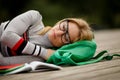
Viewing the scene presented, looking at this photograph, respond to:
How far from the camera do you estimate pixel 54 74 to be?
3.71 m

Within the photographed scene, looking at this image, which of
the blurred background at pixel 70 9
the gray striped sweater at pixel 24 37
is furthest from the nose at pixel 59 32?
the blurred background at pixel 70 9

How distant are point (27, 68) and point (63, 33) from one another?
0.65m

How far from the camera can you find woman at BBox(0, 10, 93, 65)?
407 centimetres

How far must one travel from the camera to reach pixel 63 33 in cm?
431

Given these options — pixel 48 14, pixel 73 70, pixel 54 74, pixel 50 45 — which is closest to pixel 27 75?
pixel 54 74

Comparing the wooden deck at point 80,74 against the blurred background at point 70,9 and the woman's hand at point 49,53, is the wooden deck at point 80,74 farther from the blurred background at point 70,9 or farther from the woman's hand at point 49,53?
the blurred background at point 70,9

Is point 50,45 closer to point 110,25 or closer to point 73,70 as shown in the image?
point 73,70

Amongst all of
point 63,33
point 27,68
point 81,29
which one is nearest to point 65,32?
point 63,33

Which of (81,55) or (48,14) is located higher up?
(48,14)

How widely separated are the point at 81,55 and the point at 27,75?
0.90m

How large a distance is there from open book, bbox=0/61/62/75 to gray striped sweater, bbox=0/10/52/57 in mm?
197

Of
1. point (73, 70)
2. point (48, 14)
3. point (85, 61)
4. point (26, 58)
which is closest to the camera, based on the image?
point (73, 70)

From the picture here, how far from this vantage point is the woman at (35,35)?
407cm

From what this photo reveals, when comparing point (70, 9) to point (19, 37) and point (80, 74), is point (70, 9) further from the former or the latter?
point (80, 74)
